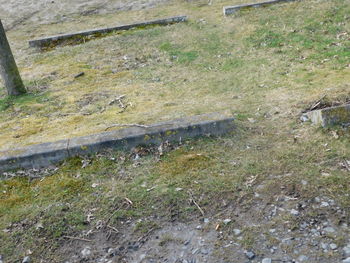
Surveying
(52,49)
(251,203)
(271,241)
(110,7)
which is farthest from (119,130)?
(110,7)

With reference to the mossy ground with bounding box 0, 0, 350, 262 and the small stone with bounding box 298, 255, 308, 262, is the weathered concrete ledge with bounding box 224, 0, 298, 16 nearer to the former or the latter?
the mossy ground with bounding box 0, 0, 350, 262

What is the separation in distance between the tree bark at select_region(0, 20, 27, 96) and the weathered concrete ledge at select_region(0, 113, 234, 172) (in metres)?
2.69

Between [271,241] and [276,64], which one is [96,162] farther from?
[276,64]

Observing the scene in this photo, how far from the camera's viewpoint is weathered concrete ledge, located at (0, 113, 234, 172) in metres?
4.38

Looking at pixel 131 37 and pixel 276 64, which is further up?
pixel 131 37

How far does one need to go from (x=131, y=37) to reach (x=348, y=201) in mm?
6719

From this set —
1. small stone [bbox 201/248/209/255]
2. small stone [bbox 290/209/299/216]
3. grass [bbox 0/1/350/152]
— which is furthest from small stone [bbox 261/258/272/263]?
grass [bbox 0/1/350/152]

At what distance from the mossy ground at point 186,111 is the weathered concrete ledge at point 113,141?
14cm

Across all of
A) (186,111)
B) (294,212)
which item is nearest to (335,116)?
(294,212)

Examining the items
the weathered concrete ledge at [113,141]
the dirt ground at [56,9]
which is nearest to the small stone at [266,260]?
the weathered concrete ledge at [113,141]

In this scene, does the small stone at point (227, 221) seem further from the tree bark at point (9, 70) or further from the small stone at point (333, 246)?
the tree bark at point (9, 70)

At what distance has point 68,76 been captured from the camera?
7.46 metres

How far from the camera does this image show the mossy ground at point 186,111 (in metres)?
3.63

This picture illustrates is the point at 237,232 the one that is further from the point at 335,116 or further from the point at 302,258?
the point at 335,116
